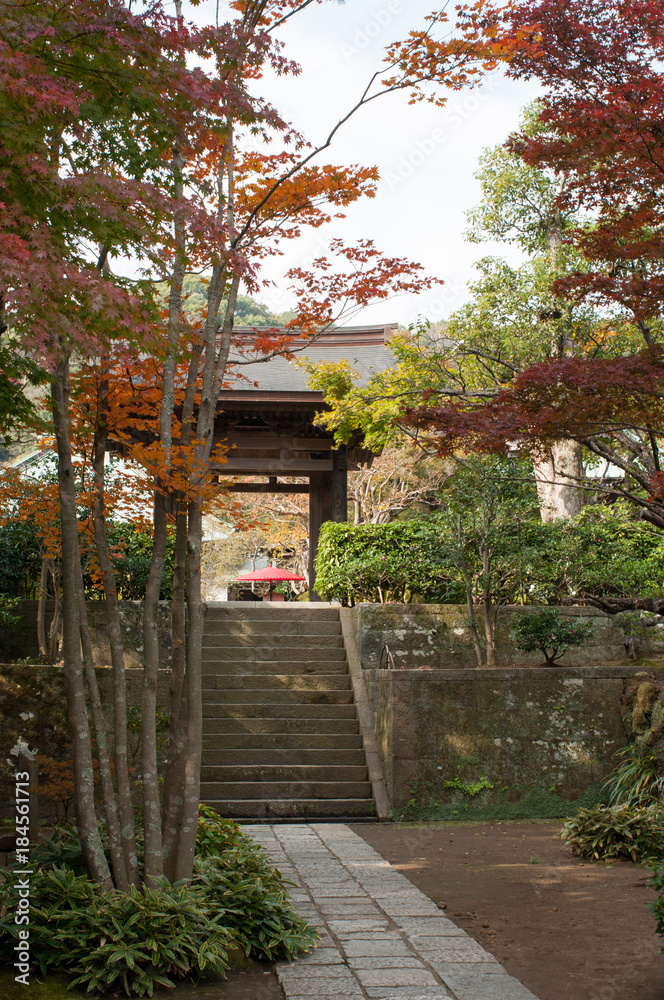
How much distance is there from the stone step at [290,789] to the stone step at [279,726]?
723mm

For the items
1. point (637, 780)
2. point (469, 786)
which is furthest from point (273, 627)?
point (637, 780)

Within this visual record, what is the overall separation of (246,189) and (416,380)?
517cm

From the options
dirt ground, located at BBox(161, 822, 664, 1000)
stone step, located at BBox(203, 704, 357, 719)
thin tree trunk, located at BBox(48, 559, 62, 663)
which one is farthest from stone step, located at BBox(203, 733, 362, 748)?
thin tree trunk, located at BBox(48, 559, 62, 663)

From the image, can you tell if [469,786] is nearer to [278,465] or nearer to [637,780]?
[637,780]

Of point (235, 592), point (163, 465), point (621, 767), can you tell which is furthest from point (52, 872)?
point (235, 592)

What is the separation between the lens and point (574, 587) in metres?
9.41

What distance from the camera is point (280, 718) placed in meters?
8.21

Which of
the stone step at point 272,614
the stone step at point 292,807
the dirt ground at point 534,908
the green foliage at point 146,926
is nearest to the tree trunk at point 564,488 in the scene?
the stone step at point 272,614

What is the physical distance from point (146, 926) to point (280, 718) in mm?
4770

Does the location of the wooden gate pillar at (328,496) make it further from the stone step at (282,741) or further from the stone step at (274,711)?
the stone step at (282,741)

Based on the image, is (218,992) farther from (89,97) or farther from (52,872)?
(89,97)

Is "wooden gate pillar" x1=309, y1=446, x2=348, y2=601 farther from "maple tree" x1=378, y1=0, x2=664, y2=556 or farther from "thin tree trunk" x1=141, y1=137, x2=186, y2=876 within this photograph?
"thin tree trunk" x1=141, y1=137, x2=186, y2=876

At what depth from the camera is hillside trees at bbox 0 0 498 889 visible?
10.9ft

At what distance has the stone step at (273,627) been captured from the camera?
949 cm
